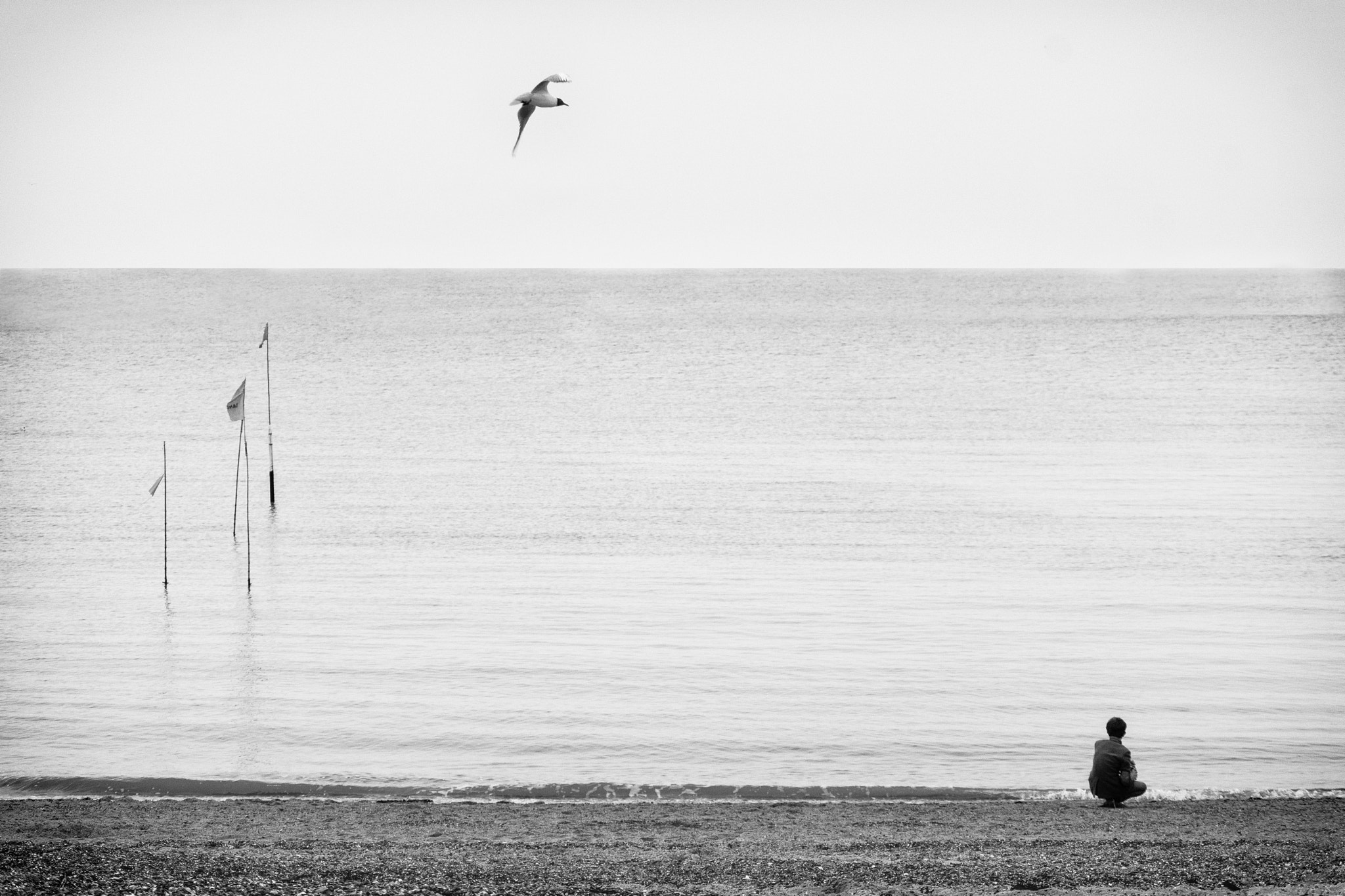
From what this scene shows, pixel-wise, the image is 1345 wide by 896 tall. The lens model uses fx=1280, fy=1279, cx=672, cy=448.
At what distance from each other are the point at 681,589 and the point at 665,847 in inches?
456

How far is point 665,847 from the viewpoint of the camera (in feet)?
36.0

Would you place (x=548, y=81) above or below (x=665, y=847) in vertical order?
above

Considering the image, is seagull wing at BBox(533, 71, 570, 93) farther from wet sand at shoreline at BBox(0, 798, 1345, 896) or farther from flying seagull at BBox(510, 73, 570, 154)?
wet sand at shoreline at BBox(0, 798, 1345, 896)

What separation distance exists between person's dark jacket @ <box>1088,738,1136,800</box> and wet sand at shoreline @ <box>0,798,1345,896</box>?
8.0 inches

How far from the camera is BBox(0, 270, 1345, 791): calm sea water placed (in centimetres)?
1479

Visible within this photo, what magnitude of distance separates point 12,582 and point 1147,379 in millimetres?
57088

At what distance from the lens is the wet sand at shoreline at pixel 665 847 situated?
32.1ft

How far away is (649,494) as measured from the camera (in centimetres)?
3256

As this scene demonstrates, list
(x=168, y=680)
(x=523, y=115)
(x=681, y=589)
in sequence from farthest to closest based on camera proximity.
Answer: (x=681, y=589) → (x=168, y=680) → (x=523, y=115)

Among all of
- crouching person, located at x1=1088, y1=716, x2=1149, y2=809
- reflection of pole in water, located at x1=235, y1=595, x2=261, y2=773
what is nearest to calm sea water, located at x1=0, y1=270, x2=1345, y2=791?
reflection of pole in water, located at x1=235, y1=595, x2=261, y2=773

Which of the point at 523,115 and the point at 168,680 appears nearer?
the point at 523,115

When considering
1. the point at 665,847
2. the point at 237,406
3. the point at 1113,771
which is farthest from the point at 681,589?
the point at 665,847

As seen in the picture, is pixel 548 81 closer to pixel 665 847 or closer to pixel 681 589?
pixel 665 847

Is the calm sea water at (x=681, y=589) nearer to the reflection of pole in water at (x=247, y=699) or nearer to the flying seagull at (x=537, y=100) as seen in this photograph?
the reflection of pole in water at (x=247, y=699)
